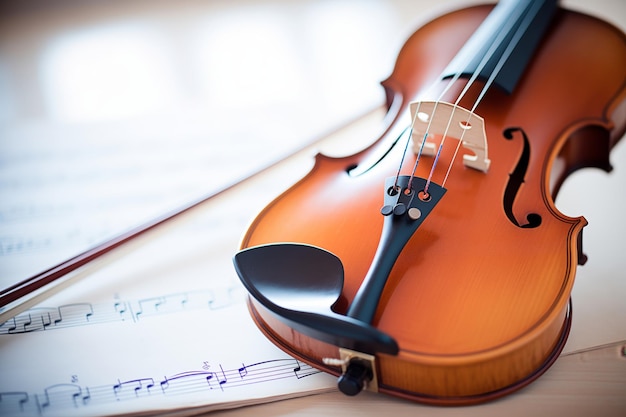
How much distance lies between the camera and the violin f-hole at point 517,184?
851 mm

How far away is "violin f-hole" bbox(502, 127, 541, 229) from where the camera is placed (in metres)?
0.85

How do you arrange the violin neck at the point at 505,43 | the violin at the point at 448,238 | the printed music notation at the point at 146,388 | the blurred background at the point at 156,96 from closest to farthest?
1. the violin at the point at 448,238
2. the printed music notation at the point at 146,388
3. the violin neck at the point at 505,43
4. the blurred background at the point at 156,96

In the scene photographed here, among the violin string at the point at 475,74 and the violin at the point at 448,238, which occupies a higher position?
the violin string at the point at 475,74

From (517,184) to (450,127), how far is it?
14 cm

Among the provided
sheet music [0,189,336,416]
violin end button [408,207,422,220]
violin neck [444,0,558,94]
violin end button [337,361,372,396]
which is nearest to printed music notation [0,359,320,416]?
sheet music [0,189,336,416]

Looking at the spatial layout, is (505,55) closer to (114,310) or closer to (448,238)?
(448,238)

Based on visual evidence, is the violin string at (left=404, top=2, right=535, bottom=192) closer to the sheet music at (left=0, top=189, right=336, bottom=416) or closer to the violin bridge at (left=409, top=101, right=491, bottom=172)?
the violin bridge at (left=409, top=101, right=491, bottom=172)

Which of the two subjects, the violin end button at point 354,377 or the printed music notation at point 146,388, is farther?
the printed music notation at point 146,388

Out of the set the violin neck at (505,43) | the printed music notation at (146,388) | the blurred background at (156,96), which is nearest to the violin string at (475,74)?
the violin neck at (505,43)

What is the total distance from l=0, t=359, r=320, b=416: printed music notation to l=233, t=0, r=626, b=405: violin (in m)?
0.06

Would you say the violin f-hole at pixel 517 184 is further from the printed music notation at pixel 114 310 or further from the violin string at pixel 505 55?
the printed music notation at pixel 114 310

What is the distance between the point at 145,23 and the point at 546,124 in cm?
146

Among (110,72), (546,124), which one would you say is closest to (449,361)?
(546,124)

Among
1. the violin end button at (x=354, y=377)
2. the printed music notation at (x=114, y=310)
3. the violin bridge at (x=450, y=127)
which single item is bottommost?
the violin end button at (x=354, y=377)
